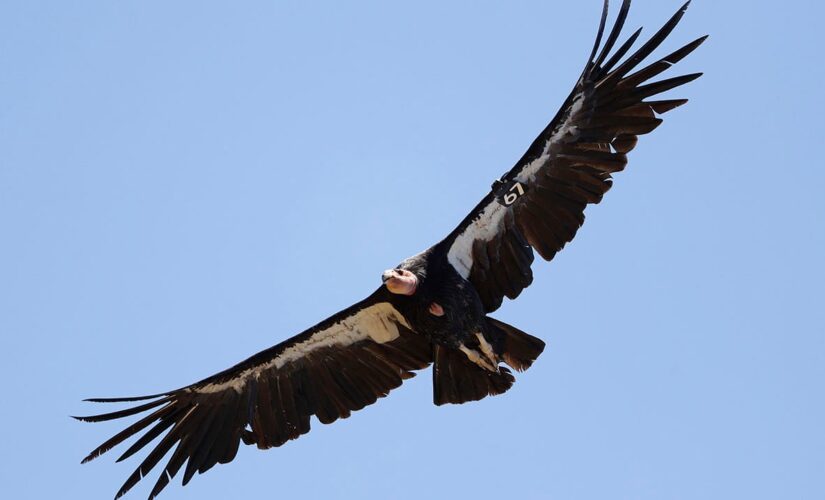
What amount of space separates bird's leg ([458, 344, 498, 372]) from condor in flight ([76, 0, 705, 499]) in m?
0.02

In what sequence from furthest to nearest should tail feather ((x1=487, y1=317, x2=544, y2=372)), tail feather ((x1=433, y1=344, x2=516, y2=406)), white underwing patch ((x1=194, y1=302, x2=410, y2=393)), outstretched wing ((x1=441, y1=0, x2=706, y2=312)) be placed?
white underwing patch ((x1=194, y1=302, x2=410, y2=393)) → tail feather ((x1=433, y1=344, x2=516, y2=406)) → tail feather ((x1=487, y1=317, x2=544, y2=372)) → outstretched wing ((x1=441, y1=0, x2=706, y2=312))

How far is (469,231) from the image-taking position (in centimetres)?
1612

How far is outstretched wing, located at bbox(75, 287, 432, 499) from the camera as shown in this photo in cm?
1689

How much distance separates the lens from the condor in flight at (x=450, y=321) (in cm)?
1551

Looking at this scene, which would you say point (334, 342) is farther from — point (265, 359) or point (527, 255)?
point (527, 255)

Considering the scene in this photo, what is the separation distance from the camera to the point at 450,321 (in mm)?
15891

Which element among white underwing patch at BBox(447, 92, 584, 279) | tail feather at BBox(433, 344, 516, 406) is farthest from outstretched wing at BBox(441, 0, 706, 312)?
tail feather at BBox(433, 344, 516, 406)

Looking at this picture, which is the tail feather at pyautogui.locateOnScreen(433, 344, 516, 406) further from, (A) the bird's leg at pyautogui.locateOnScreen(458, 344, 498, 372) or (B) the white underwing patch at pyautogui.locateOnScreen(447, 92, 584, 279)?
(B) the white underwing patch at pyautogui.locateOnScreen(447, 92, 584, 279)

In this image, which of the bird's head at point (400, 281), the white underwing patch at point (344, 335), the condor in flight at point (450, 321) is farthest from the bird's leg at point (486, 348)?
the white underwing patch at point (344, 335)

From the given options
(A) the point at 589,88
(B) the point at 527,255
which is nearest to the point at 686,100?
(A) the point at 589,88

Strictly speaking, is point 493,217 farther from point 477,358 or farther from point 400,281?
point 477,358

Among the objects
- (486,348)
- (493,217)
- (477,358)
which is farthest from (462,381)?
(493,217)

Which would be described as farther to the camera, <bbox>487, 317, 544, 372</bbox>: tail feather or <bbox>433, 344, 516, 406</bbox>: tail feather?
<bbox>433, 344, 516, 406</bbox>: tail feather

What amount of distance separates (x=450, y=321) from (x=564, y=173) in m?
2.09
